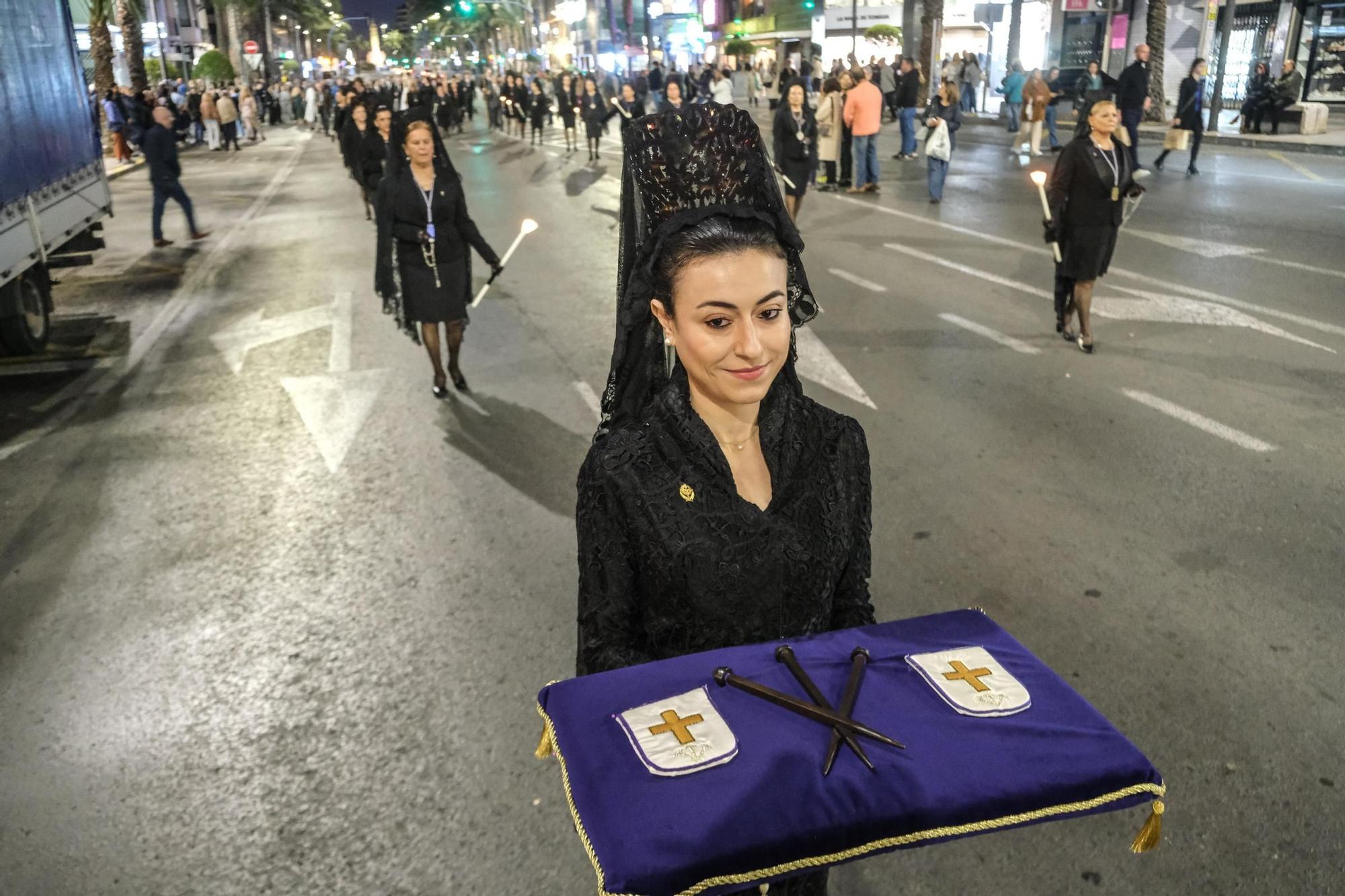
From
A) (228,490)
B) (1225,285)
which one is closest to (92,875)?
(228,490)

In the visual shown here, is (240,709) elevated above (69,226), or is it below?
below

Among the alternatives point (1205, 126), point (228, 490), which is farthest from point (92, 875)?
point (1205, 126)

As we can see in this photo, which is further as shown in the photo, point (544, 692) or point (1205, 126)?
point (1205, 126)

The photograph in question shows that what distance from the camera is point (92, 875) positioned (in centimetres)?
339

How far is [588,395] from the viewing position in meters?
8.05

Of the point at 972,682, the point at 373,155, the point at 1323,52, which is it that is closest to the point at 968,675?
the point at 972,682

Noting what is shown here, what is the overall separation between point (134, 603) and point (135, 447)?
2.51m

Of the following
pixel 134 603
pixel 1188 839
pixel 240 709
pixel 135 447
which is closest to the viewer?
pixel 1188 839

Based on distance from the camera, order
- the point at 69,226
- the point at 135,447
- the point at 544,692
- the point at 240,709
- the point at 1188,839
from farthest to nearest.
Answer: the point at 69,226
the point at 135,447
the point at 240,709
the point at 1188,839
the point at 544,692

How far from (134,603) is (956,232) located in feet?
38.1

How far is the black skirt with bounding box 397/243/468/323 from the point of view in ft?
25.6

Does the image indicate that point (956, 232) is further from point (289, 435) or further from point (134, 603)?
point (134, 603)

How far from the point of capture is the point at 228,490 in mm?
6535

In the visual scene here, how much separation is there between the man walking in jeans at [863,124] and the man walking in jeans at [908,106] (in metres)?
4.66
